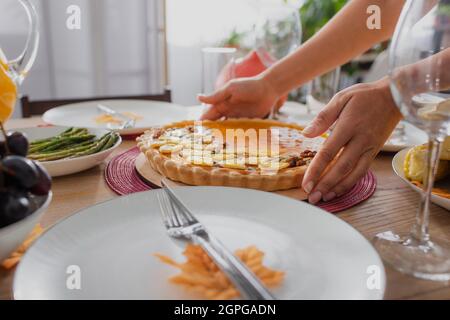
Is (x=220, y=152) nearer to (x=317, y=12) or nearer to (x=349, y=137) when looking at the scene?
(x=349, y=137)

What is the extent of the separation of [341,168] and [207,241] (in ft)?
1.33

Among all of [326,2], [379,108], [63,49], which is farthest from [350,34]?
[63,49]

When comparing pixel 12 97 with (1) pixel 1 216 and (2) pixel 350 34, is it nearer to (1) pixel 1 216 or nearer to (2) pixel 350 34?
(1) pixel 1 216

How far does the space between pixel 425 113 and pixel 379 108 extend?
0.34 m

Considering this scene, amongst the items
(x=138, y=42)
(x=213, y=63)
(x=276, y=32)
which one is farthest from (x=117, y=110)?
(x=138, y=42)

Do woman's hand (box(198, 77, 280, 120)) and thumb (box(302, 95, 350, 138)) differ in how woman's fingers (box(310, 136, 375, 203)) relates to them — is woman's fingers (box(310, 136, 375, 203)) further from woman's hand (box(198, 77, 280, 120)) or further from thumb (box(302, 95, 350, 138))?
woman's hand (box(198, 77, 280, 120))

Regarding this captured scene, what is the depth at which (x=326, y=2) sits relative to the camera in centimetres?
352

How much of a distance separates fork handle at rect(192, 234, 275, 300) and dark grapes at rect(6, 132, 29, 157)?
0.88ft

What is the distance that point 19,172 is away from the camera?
0.52 meters

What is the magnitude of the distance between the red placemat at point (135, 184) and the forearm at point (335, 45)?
57 centimetres

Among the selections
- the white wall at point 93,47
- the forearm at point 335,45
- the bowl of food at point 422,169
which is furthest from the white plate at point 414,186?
the white wall at point 93,47

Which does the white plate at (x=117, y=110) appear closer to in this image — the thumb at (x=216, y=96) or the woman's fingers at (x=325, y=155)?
the thumb at (x=216, y=96)

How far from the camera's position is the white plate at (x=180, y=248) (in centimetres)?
50
